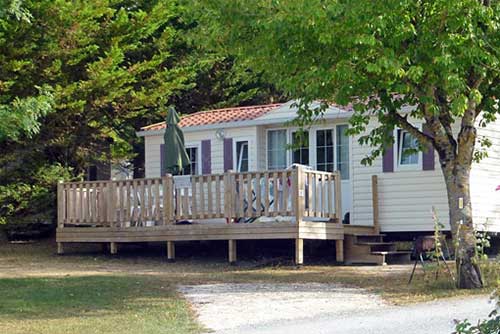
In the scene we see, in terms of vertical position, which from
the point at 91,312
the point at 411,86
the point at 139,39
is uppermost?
the point at 139,39

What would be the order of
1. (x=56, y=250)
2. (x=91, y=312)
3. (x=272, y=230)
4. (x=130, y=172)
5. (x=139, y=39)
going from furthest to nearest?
(x=130, y=172), (x=139, y=39), (x=56, y=250), (x=272, y=230), (x=91, y=312)

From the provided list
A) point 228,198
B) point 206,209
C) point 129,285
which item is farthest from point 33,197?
point 129,285

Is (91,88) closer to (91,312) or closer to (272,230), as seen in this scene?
(272,230)

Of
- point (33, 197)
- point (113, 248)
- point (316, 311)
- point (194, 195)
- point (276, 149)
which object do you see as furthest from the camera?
point (33, 197)

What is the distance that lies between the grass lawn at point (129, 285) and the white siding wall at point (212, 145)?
7.78ft

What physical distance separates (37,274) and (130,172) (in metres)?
10.6

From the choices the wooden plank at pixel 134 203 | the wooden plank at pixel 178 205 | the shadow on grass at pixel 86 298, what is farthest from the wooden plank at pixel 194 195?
the shadow on grass at pixel 86 298

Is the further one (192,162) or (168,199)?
(192,162)

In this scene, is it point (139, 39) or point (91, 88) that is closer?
point (91, 88)

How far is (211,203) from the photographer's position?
1838 cm

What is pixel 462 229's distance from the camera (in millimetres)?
14211

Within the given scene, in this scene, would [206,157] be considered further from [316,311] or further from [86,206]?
[316,311]

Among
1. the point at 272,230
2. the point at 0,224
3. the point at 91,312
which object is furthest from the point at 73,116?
the point at 91,312

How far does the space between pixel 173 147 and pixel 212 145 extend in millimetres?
2415
